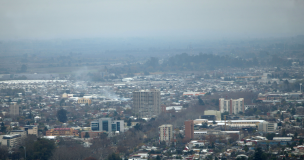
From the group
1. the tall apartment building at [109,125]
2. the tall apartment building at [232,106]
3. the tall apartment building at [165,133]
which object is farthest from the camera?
the tall apartment building at [232,106]

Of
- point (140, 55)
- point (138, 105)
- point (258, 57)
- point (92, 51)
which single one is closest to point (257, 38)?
point (258, 57)

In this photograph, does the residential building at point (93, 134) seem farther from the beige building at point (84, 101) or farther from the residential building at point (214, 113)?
the beige building at point (84, 101)

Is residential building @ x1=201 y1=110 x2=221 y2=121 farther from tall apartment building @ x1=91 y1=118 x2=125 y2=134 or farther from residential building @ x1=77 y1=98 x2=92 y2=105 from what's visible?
residential building @ x1=77 y1=98 x2=92 y2=105

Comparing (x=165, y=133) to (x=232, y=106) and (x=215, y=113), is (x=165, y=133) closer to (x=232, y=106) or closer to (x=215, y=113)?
(x=215, y=113)

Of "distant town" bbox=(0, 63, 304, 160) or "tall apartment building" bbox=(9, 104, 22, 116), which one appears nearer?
"distant town" bbox=(0, 63, 304, 160)

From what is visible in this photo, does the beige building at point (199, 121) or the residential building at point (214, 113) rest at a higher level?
the residential building at point (214, 113)

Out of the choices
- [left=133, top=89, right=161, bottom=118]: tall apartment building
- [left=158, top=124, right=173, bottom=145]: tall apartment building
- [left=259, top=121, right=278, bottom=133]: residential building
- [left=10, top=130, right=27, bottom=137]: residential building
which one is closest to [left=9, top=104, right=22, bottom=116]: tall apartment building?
[left=133, top=89, right=161, bottom=118]: tall apartment building

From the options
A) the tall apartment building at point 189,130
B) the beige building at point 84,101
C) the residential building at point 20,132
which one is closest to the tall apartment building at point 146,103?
the beige building at point 84,101
